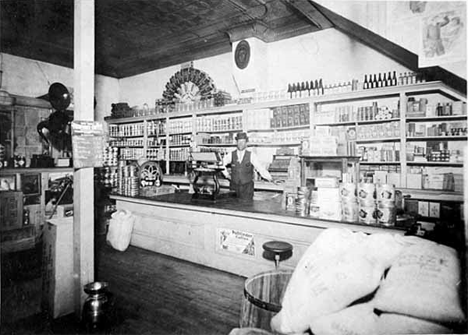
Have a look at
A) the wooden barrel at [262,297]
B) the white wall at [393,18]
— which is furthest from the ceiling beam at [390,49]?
the wooden barrel at [262,297]

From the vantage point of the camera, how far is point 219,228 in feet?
11.9

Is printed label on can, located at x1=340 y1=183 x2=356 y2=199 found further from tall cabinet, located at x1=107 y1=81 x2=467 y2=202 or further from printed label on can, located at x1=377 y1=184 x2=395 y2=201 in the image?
tall cabinet, located at x1=107 y1=81 x2=467 y2=202

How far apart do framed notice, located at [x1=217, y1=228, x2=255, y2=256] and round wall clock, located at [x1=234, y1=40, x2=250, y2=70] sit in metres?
3.45

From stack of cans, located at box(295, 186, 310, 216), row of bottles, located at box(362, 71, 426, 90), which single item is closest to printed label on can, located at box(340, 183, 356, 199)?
A: stack of cans, located at box(295, 186, 310, 216)

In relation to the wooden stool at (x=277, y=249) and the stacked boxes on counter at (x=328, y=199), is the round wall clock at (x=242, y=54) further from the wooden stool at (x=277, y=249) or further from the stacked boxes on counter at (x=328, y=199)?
the wooden stool at (x=277, y=249)

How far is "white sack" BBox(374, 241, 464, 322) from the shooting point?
116 cm

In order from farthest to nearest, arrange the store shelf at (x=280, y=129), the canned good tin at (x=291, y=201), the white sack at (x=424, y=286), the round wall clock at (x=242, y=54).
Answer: the round wall clock at (x=242, y=54) < the store shelf at (x=280, y=129) < the canned good tin at (x=291, y=201) < the white sack at (x=424, y=286)

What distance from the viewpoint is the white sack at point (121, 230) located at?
4465 mm

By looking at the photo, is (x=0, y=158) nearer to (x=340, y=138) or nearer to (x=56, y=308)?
(x=56, y=308)

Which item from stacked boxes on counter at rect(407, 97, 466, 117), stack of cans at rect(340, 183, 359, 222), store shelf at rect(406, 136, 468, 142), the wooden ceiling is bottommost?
stack of cans at rect(340, 183, 359, 222)

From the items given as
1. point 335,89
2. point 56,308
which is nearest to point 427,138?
point 335,89

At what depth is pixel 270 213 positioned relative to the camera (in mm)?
3152

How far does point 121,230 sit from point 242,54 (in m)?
3.70

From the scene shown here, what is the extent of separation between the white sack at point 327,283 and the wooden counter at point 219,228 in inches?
46.6
